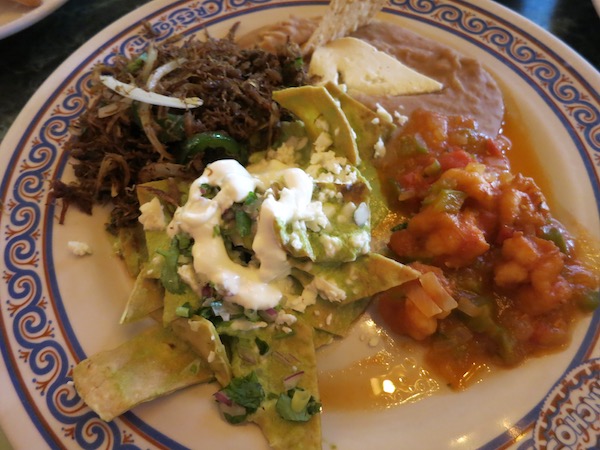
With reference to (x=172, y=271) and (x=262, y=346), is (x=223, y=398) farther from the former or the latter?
(x=172, y=271)

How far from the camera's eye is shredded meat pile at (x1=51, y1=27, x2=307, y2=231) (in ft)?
8.11

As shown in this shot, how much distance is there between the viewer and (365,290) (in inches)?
83.5

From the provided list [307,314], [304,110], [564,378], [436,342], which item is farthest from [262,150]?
[564,378]

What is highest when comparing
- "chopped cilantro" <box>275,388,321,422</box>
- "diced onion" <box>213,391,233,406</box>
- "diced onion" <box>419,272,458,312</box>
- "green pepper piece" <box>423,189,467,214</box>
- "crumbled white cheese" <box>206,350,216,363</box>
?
"green pepper piece" <box>423,189,467,214</box>

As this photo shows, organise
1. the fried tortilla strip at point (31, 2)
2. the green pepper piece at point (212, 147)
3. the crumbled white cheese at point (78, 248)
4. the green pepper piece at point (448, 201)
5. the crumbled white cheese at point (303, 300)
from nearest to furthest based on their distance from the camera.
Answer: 1. the crumbled white cheese at point (303, 300)
2. the green pepper piece at point (448, 201)
3. the crumbled white cheese at point (78, 248)
4. the green pepper piece at point (212, 147)
5. the fried tortilla strip at point (31, 2)

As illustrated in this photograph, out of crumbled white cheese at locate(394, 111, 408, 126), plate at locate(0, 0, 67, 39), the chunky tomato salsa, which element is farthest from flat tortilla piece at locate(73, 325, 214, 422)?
plate at locate(0, 0, 67, 39)

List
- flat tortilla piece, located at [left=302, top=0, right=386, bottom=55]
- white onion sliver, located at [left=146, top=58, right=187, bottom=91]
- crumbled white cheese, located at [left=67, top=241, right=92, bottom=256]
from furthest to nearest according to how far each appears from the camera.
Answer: flat tortilla piece, located at [left=302, top=0, right=386, bottom=55], white onion sliver, located at [left=146, top=58, right=187, bottom=91], crumbled white cheese, located at [left=67, top=241, right=92, bottom=256]

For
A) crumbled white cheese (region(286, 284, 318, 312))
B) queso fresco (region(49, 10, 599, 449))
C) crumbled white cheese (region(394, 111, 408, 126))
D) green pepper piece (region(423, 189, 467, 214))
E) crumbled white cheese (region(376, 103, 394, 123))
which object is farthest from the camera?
crumbled white cheese (region(394, 111, 408, 126))

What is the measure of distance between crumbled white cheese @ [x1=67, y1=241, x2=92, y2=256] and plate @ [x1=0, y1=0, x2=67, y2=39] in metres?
1.57

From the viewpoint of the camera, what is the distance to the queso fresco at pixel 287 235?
1972mm

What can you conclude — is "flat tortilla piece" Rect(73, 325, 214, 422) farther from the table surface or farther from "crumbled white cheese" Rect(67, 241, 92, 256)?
the table surface

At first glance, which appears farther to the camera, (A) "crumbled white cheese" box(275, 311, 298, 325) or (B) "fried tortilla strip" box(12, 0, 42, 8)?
(B) "fried tortilla strip" box(12, 0, 42, 8)

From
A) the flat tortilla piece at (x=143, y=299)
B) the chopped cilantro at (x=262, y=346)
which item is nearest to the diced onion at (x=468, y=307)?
the chopped cilantro at (x=262, y=346)

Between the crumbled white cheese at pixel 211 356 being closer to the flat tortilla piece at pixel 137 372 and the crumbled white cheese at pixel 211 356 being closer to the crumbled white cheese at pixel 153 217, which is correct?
the flat tortilla piece at pixel 137 372
